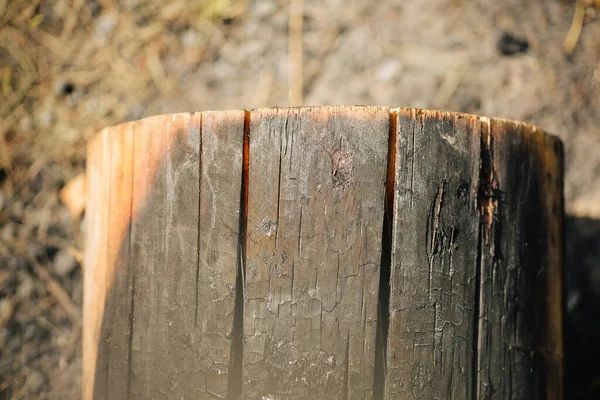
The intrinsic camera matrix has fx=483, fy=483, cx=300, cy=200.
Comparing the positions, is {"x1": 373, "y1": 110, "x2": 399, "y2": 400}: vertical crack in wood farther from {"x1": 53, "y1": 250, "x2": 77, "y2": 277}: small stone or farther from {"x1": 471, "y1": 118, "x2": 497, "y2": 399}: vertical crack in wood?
{"x1": 53, "y1": 250, "x2": 77, "y2": 277}: small stone

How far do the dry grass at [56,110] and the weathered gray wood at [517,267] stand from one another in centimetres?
194

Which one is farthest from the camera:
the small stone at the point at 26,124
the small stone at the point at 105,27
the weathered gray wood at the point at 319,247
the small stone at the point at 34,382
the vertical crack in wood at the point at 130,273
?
the small stone at the point at 105,27

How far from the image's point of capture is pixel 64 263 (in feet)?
7.97

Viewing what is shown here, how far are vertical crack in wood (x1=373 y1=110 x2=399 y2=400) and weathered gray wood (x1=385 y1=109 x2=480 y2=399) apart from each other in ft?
0.04

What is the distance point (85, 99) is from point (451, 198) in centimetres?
229

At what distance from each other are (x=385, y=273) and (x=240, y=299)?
36 centimetres

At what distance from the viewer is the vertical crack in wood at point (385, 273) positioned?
44.7 inches

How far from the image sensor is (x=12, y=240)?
241 centimetres

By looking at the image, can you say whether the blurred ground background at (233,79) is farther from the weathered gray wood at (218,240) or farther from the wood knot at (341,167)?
the wood knot at (341,167)

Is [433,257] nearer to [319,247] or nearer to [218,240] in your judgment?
[319,247]

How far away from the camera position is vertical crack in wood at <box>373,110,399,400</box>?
114 cm

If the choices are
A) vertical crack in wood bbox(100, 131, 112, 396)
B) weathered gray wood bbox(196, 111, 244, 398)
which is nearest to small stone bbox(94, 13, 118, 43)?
vertical crack in wood bbox(100, 131, 112, 396)

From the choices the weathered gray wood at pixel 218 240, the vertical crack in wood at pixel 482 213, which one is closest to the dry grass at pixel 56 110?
the weathered gray wood at pixel 218 240

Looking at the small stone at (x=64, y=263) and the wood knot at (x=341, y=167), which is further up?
the wood knot at (x=341, y=167)
